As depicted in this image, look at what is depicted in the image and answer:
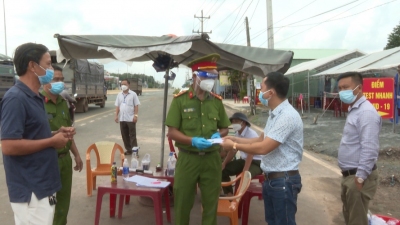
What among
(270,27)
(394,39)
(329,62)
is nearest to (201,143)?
(270,27)

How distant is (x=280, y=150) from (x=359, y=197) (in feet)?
2.99

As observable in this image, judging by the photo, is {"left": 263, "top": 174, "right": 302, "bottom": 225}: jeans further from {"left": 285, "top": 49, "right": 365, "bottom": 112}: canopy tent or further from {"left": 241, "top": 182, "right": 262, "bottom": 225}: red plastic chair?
{"left": 285, "top": 49, "right": 365, "bottom": 112}: canopy tent

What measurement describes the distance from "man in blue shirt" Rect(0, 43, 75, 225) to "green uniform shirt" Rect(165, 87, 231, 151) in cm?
120

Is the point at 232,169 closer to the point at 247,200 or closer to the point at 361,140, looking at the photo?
the point at 247,200

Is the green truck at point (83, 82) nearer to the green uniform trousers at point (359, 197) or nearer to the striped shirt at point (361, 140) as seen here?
the striped shirt at point (361, 140)

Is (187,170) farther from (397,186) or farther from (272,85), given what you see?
(397,186)

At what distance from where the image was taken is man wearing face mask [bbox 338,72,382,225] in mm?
3188

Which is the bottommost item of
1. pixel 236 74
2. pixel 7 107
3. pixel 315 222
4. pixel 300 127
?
pixel 315 222

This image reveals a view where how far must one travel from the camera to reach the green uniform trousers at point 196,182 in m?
3.51

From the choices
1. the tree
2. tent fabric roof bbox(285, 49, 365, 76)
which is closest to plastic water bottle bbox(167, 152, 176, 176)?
tent fabric roof bbox(285, 49, 365, 76)

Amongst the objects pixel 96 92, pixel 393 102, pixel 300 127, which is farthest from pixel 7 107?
pixel 96 92

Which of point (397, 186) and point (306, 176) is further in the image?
point (306, 176)

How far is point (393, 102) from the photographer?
10.7m

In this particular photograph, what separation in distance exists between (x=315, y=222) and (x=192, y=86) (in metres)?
2.54
